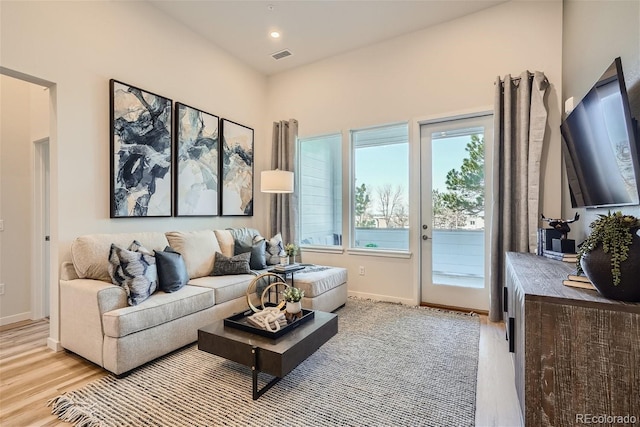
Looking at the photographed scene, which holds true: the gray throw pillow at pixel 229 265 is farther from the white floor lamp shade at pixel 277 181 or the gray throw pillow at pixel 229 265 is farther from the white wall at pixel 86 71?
the white floor lamp shade at pixel 277 181

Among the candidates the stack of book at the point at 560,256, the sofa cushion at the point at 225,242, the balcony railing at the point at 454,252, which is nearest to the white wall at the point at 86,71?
the sofa cushion at the point at 225,242

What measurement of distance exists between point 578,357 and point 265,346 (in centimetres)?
155

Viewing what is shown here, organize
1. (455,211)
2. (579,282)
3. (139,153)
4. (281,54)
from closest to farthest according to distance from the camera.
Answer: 1. (579,282)
2. (139,153)
3. (455,211)
4. (281,54)

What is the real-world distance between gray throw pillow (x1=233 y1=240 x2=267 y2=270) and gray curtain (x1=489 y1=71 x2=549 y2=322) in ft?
8.61

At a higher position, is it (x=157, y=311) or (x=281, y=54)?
(x=281, y=54)

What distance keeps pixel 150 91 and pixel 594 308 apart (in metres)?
4.06

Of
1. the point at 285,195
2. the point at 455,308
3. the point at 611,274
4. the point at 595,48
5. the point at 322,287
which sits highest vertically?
the point at 595,48

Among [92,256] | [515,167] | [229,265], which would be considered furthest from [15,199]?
[515,167]

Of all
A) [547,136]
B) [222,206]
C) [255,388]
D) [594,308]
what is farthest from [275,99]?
[594,308]

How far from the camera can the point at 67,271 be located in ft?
8.57

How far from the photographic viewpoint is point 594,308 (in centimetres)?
123

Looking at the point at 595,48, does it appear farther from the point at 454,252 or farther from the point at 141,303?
the point at 141,303

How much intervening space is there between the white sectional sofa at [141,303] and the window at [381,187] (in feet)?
3.72

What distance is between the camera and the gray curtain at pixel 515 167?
121 inches
